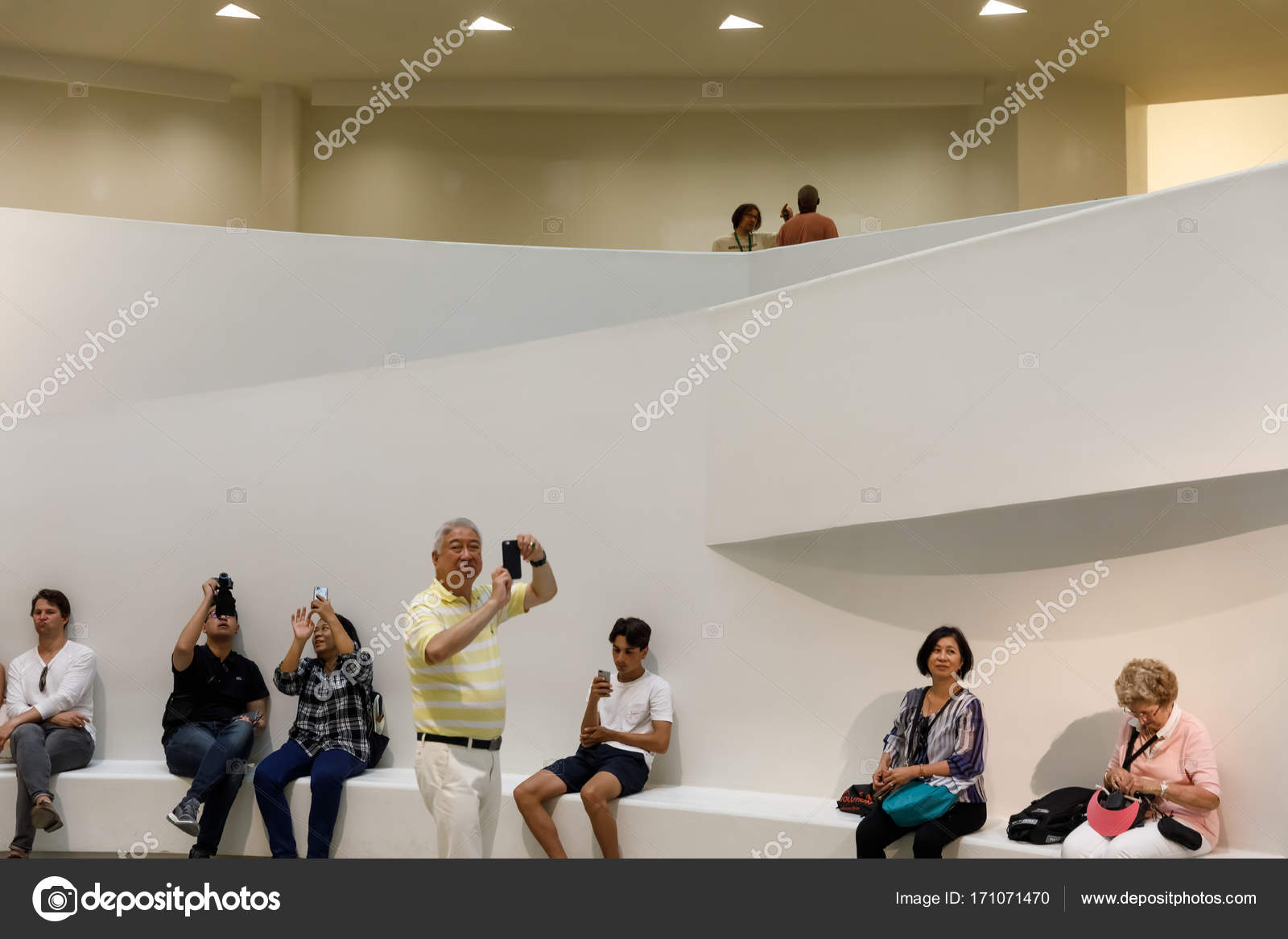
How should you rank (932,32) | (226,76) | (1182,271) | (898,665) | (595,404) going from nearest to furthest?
(1182,271) → (898,665) → (595,404) → (932,32) → (226,76)

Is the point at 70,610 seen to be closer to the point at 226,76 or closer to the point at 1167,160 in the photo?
the point at 226,76

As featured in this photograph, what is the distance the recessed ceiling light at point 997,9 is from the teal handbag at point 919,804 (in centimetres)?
655

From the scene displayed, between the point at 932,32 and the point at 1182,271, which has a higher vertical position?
the point at 932,32

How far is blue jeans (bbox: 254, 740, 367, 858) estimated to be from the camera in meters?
5.42

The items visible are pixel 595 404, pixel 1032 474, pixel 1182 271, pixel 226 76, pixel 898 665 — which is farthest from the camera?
pixel 226 76

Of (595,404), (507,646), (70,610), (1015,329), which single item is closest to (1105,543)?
(1015,329)

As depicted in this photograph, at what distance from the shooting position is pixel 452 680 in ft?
12.4

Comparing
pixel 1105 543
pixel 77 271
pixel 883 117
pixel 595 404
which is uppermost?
pixel 883 117

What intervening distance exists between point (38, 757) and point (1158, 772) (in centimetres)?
482

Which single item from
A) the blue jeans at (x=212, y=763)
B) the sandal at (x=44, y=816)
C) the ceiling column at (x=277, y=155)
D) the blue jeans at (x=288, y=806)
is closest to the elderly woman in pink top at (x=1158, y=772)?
the blue jeans at (x=288, y=806)

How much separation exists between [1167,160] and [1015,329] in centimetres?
717

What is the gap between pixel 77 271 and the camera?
20.3 feet

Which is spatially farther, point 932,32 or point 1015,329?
point 932,32
